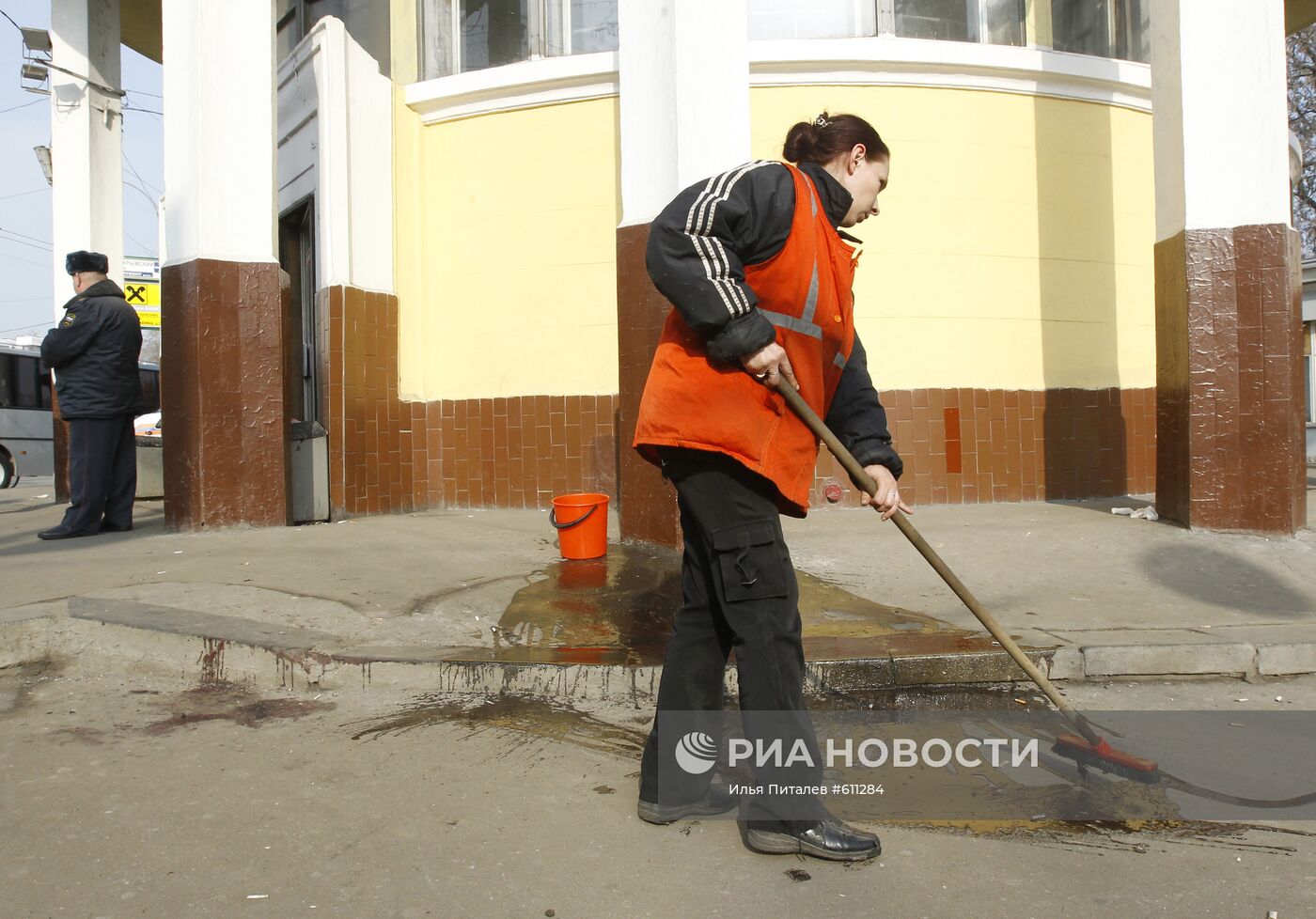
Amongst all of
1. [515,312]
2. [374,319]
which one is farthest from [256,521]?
[515,312]

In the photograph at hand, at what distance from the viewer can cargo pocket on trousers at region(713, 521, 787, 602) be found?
2525mm

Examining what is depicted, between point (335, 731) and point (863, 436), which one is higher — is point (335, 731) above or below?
below

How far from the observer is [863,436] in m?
2.90

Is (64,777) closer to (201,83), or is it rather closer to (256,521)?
(256,521)

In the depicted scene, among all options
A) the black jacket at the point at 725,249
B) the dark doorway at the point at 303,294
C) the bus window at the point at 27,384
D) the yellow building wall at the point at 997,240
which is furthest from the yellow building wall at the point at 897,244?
the bus window at the point at 27,384

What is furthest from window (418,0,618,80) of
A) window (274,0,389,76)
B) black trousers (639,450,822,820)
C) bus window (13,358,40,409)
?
bus window (13,358,40,409)

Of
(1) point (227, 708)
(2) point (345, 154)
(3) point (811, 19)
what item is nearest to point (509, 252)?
(2) point (345, 154)

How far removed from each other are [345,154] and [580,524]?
3.93 m

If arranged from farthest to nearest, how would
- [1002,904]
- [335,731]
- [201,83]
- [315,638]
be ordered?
1. [201,83]
2. [315,638]
3. [335,731]
4. [1002,904]

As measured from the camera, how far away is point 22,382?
21531 millimetres

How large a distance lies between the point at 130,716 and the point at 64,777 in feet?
2.00

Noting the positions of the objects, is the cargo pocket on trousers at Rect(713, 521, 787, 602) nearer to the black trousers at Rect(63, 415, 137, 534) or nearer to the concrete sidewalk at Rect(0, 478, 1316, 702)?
the concrete sidewalk at Rect(0, 478, 1316, 702)

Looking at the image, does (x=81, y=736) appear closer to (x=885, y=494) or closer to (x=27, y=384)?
(x=885, y=494)

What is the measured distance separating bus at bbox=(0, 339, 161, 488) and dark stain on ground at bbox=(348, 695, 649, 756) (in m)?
19.1
